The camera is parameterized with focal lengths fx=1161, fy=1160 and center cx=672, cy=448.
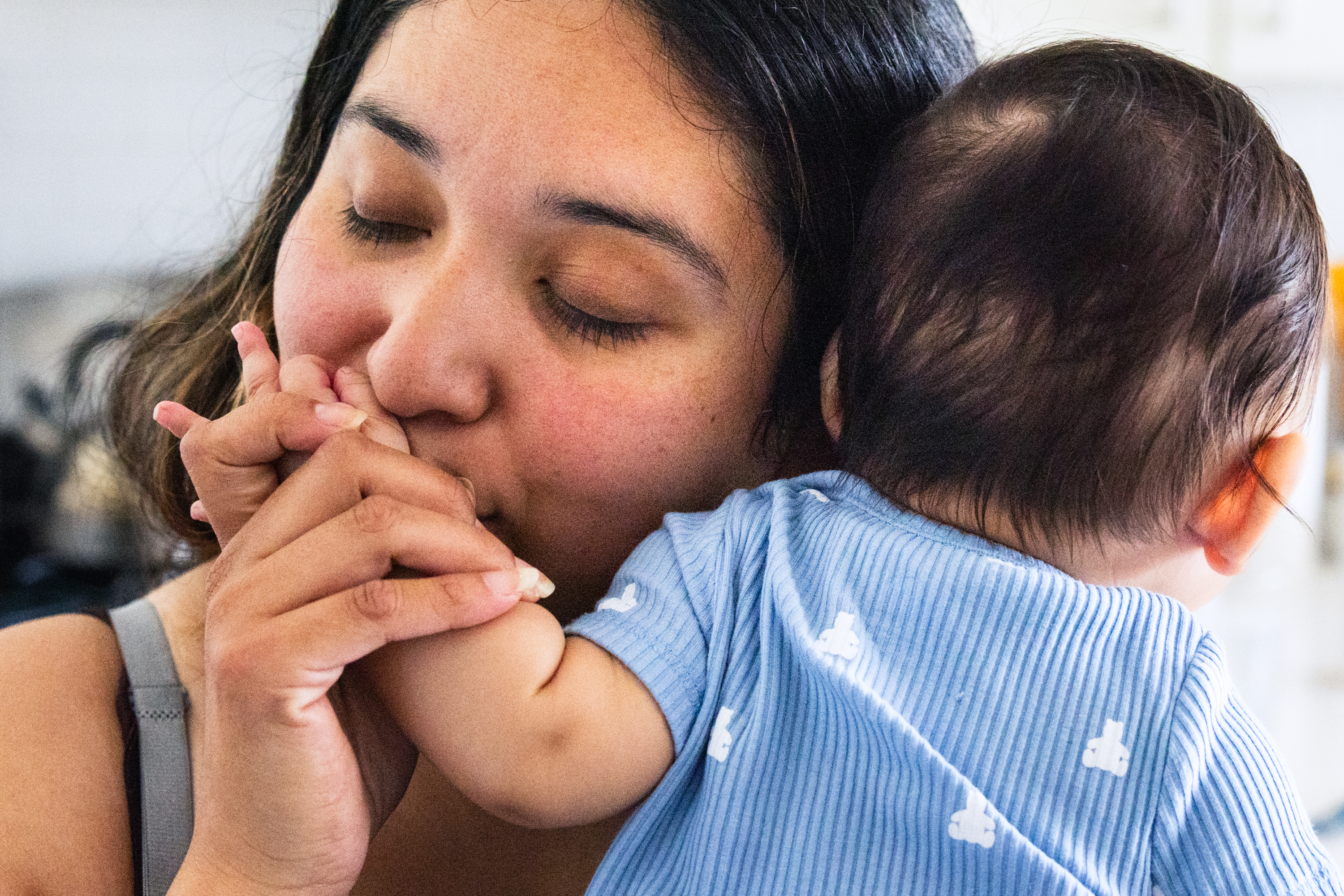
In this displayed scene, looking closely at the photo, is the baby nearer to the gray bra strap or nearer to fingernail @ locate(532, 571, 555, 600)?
fingernail @ locate(532, 571, 555, 600)

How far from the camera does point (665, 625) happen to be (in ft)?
2.43

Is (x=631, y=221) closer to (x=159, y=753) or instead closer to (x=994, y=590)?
(x=994, y=590)

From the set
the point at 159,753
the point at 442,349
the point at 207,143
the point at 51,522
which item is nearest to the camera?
the point at 442,349

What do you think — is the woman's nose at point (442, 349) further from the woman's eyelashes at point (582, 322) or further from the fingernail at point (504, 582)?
the fingernail at point (504, 582)

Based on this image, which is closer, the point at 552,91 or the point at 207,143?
the point at 552,91

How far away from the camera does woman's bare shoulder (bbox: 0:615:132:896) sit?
800 mm

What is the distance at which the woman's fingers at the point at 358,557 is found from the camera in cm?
68

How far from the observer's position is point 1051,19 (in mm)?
2459

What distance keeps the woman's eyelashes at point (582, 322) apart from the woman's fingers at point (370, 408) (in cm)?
14

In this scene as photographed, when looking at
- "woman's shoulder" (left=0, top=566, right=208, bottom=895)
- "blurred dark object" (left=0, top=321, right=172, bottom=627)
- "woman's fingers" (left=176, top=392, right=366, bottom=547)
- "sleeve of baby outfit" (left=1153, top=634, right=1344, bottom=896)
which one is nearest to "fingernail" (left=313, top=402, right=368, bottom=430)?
"woman's fingers" (left=176, top=392, right=366, bottom=547)

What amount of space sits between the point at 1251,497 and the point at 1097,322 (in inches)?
7.4

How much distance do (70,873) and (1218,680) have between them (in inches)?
30.5

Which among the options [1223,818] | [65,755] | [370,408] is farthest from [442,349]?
[1223,818]

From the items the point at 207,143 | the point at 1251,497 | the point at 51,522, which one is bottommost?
the point at 51,522
